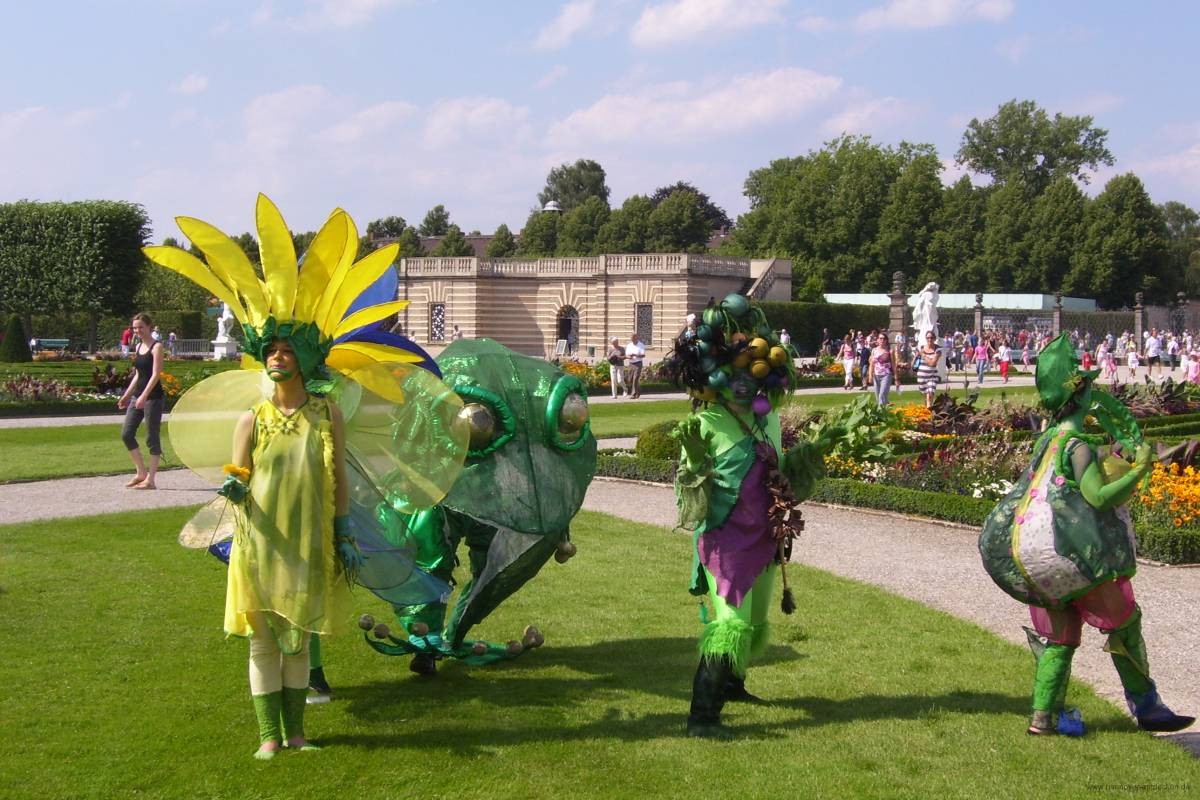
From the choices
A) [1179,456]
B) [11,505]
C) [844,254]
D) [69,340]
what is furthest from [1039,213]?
[11,505]

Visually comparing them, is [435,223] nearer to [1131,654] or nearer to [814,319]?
[814,319]

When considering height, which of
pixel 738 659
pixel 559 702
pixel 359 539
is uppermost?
pixel 359 539

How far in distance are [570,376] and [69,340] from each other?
182ft

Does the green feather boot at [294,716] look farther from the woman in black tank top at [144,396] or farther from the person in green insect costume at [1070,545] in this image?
the woman in black tank top at [144,396]

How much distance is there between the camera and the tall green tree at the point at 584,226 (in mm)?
75938

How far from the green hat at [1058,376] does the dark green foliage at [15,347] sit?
127 ft

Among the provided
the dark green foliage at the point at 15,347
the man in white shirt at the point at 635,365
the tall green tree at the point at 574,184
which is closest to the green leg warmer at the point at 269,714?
the man in white shirt at the point at 635,365

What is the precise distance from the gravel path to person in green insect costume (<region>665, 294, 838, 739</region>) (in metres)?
1.95

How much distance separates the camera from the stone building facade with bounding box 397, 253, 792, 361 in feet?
176

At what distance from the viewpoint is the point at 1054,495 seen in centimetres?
530

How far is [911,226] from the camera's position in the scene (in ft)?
226

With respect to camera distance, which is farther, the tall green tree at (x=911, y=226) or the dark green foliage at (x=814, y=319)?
the tall green tree at (x=911, y=226)

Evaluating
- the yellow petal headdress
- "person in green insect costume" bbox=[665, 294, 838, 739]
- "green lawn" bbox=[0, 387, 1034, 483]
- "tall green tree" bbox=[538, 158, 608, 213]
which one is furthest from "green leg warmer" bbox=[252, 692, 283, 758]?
"tall green tree" bbox=[538, 158, 608, 213]

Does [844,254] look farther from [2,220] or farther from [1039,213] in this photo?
[2,220]
